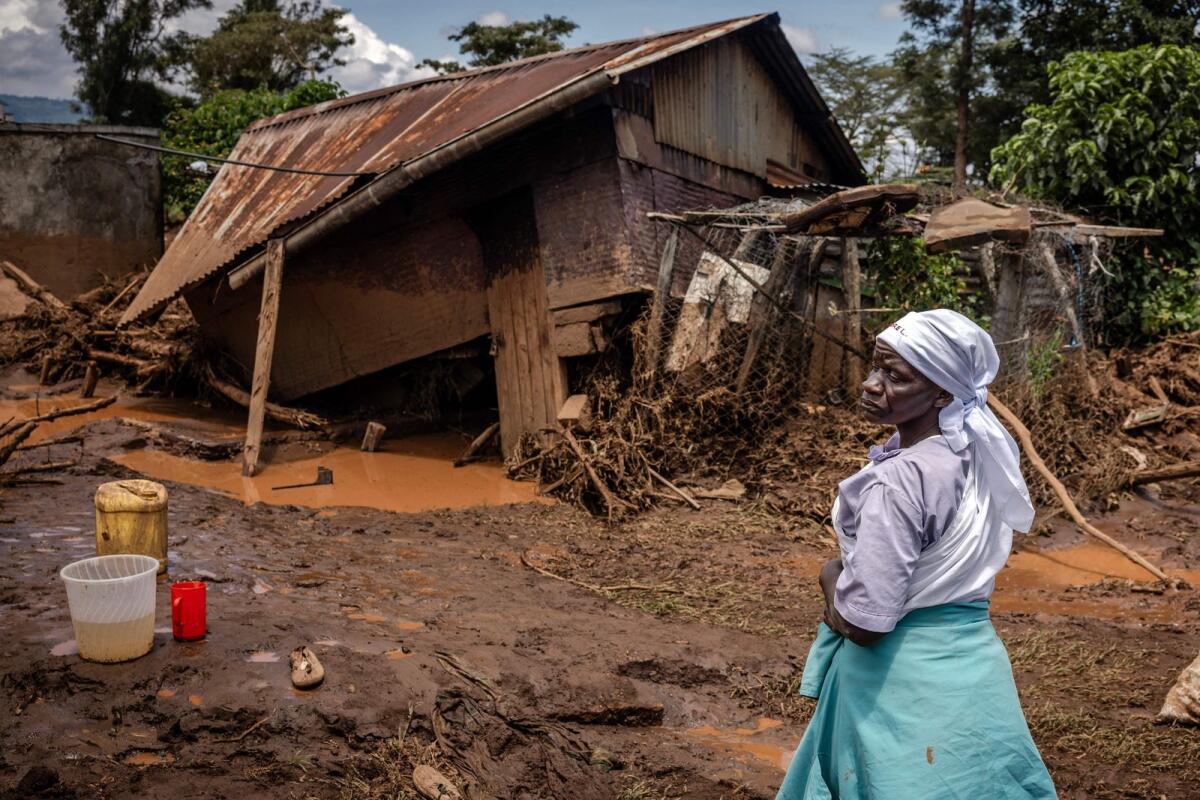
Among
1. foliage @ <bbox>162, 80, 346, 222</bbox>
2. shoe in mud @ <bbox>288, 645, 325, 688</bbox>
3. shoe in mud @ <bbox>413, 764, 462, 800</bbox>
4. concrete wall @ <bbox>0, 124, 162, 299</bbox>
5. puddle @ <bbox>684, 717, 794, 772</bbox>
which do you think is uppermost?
foliage @ <bbox>162, 80, 346, 222</bbox>

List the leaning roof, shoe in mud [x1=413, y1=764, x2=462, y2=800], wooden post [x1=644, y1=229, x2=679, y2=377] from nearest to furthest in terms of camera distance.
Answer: shoe in mud [x1=413, y1=764, x2=462, y2=800] < wooden post [x1=644, y1=229, x2=679, y2=377] < the leaning roof

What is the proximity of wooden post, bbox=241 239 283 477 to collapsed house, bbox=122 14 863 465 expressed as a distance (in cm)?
2

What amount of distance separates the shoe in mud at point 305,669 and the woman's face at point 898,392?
2376 mm

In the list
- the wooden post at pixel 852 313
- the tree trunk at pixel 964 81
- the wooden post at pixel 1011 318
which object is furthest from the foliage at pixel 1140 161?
the tree trunk at pixel 964 81

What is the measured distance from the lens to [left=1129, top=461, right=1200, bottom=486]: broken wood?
783cm

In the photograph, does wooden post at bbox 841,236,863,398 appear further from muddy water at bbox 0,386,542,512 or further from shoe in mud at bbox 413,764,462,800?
shoe in mud at bbox 413,764,462,800

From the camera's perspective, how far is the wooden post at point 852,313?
859 centimetres

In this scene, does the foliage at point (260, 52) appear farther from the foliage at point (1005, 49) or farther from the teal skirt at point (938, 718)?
the teal skirt at point (938, 718)

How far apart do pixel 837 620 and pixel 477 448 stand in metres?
7.49

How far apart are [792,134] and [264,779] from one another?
36.7 feet

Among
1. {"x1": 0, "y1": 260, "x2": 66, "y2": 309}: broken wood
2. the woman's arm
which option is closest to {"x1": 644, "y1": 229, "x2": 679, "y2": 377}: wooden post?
the woman's arm

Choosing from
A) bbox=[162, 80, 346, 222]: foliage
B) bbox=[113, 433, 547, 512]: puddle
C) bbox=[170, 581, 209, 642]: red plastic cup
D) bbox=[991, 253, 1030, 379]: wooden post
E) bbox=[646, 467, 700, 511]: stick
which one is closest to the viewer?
bbox=[170, 581, 209, 642]: red plastic cup

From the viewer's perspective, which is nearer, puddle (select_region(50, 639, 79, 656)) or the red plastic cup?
puddle (select_region(50, 639, 79, 656))

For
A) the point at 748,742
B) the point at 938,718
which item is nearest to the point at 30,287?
the point at 748,742
